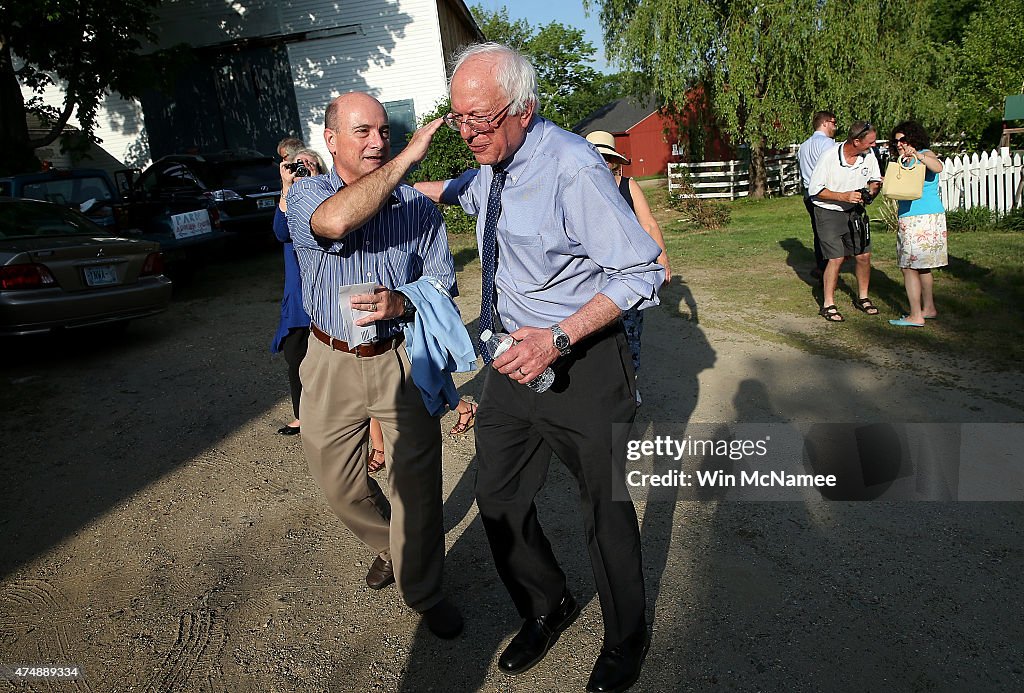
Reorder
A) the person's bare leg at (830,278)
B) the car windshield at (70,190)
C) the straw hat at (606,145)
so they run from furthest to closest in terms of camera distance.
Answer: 1. the car windshield at (70,190)
2. the person's bare leg at (830,278)
3. the straw hat at (606,145)

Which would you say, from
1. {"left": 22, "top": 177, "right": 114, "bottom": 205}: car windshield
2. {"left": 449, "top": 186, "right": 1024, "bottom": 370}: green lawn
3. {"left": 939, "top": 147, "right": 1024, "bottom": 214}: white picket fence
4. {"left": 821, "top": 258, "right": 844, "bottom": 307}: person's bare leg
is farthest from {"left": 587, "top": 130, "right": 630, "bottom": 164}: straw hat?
{"left": 939, "top": 147, "right": 1024, "bottom": 214}: white picket fence

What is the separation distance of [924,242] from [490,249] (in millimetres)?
5542

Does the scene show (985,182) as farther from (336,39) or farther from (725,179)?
(336,39)

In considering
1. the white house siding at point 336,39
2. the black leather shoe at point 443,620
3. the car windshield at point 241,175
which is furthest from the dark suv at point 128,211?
the black leather shoe at point 443,620

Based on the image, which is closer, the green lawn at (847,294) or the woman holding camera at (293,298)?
the woman holding camera at (293,298)

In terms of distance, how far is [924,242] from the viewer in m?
6.66

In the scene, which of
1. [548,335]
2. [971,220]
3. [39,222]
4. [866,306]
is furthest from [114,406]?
[971,220]

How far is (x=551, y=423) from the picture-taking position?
8.57 feet

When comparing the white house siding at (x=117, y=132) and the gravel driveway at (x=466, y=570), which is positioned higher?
the white house siding at (x=117, y=132)

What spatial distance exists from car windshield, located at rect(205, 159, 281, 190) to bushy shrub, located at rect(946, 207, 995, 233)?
11276mm

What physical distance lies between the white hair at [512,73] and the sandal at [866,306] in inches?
238

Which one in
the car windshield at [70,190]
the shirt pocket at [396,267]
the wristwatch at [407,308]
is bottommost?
the wristwatch at [407,308]

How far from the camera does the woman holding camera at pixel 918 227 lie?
→ 21.6 feet

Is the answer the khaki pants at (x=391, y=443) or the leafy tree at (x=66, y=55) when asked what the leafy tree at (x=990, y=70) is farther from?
the khaki pants at (x=391, y=443)
